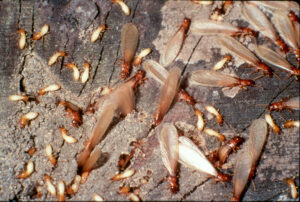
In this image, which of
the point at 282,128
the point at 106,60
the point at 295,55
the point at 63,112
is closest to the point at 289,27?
the point at 295,55

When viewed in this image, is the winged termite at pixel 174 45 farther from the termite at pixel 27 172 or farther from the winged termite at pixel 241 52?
the termite at pixel 27 172

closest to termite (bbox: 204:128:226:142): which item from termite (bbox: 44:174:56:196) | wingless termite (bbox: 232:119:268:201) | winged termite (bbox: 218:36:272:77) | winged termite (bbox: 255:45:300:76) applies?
wingless termite (bbox: 232:119:268:201)

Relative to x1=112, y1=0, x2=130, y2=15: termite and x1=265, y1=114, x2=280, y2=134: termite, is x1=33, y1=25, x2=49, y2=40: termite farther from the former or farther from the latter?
x1=265, y1=114, x2=280, y2=134: termite

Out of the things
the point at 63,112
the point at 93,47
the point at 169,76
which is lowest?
the point at 63,112

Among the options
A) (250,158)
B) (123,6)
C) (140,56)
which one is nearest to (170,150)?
(250,158)

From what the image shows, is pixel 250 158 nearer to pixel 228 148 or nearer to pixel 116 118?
pixel 228 148

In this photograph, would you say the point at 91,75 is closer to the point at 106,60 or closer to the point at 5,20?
the point at 106,60
